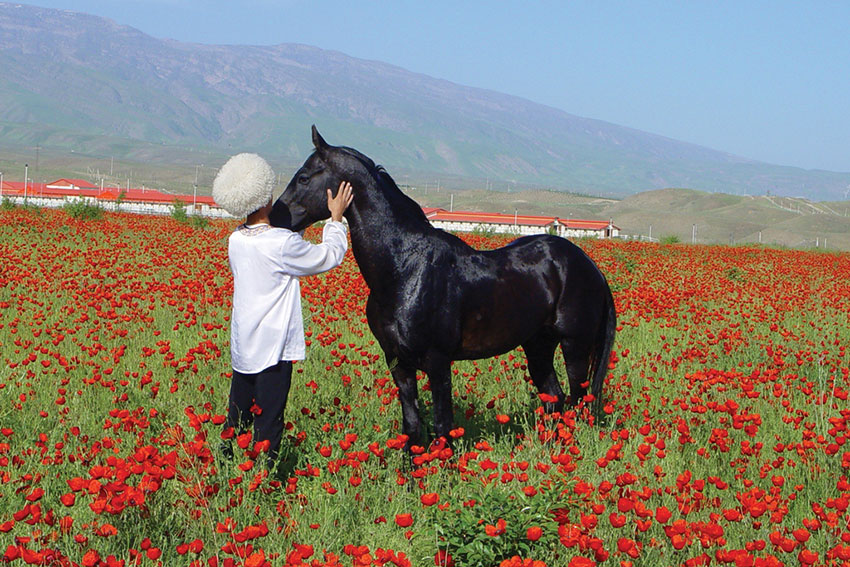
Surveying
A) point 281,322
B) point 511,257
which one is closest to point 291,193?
point 281,322

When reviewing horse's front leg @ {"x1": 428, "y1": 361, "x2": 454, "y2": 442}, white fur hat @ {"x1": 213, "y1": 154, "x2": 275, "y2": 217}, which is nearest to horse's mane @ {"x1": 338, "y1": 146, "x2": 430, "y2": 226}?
white fur hat @ {"x1": 213, "y1": 154, "x2": 275, "y2": 217}

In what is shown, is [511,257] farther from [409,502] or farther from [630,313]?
[630,313]

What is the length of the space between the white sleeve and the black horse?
0.78 ft

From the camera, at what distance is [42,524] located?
3422 millimetres

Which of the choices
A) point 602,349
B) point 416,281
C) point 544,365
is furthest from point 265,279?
point 602,349

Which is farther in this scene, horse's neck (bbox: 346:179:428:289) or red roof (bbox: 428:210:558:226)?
red roof (bbox: 428:210:558:226)

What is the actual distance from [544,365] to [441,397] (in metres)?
1.46

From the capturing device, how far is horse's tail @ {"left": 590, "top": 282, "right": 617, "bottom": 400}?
5.74 meters

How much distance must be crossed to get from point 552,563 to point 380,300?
A: 184cm

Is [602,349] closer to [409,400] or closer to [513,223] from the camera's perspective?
[409,400]

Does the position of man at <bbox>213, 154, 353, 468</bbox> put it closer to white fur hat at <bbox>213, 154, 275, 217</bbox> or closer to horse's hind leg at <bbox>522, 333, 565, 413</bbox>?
white fur hat at <bbox>213, 154, 275, 217</bbox>

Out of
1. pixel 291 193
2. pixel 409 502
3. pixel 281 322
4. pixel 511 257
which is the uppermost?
pixel 291 193

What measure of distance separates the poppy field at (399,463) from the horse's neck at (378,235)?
3.25 feet

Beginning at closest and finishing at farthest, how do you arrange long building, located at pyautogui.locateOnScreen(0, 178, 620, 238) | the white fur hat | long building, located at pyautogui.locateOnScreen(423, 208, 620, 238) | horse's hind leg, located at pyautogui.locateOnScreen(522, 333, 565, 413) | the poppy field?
the poppy field < the white fur hat < horse's hind leg, located at pyautogui.locateOnScreen(522, 333, 565, 413) < long building, located at pyautogui.locateOnScreen(0, 178, 620, 238) < long building, located at pyautogui.locateOnScreen(423, 208, 620, 238)
